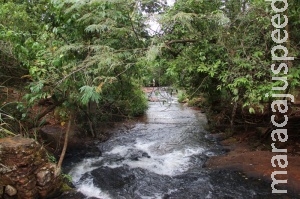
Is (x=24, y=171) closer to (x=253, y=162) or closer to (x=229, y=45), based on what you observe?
(x=229, y=45)

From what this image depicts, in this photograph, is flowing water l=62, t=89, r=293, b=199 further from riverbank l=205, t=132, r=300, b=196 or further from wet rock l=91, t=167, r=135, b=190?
riverbank l=205, t=132, r=300, b=196

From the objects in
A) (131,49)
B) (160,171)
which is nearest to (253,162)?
(160,171)

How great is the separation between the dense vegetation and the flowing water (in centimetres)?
125

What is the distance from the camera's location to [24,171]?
426 centimetres

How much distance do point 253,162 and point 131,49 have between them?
3574 millimetres

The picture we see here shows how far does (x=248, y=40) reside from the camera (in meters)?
5.22

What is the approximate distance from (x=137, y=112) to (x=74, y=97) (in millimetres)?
6483

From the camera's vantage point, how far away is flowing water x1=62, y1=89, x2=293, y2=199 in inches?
185

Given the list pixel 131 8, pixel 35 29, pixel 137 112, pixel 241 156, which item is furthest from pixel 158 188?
pixel 137 112

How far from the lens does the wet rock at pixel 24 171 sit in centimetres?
419

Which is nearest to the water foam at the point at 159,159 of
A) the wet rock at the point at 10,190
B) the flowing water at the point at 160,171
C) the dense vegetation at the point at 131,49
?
the flowing water at the point at 160,171

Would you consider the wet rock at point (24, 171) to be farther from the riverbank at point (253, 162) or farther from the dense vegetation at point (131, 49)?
the riverbank at point (253, 162)

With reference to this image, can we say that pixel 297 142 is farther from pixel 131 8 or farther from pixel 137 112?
pixel 137 112

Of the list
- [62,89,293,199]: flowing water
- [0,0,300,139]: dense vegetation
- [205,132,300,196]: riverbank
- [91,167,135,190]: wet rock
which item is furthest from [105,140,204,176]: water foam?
[0,0,300,139]: dense vegetation
